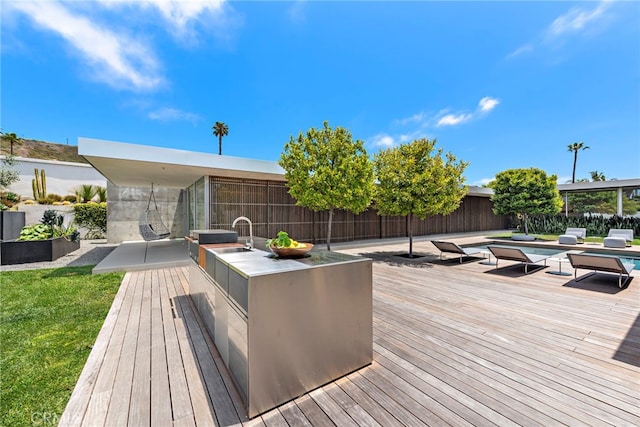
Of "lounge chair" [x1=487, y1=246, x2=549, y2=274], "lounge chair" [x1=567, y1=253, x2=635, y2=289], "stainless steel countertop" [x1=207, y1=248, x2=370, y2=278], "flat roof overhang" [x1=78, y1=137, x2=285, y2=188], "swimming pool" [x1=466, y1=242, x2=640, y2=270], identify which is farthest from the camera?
"swimming pool" [x1=466, y1=242, x2=640, y2=270]

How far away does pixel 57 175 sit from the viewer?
1883cm

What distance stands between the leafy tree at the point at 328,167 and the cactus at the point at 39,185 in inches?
794

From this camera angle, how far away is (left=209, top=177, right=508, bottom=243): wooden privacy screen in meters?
8.62

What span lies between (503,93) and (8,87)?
85.5 feet

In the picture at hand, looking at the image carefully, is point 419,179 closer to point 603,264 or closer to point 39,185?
point 603,264

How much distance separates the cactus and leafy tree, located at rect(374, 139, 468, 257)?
2287cm

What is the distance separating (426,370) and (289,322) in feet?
4.44

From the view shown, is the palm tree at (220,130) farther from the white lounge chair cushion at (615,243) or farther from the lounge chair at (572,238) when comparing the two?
the white lounge chair cushion at (615,243)

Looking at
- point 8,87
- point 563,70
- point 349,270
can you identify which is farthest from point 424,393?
point 8,87

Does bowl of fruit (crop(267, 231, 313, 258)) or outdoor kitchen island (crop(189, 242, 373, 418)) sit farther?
bowl of fruit (crop(267, 231, 313, 258))

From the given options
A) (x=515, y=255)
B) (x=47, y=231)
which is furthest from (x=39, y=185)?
(x=515, y=255)

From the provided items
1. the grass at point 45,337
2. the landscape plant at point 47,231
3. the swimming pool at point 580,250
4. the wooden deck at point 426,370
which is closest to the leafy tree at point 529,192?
the swimming pool at point 580,250

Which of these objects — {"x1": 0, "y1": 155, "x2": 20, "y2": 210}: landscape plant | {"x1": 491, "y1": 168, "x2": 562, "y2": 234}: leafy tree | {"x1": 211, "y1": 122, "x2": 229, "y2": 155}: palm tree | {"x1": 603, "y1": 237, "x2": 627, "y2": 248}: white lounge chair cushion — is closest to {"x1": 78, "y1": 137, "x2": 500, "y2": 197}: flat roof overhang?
{"x1": 0, "y1": 155, "x2": 20, "y2": 210}: landscape plant

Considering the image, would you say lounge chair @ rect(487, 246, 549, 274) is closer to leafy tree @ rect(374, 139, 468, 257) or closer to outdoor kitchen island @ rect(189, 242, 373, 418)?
leafy tree @ rect(374, 139, 468, 257)
